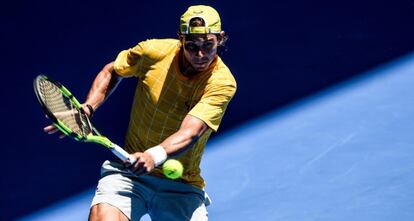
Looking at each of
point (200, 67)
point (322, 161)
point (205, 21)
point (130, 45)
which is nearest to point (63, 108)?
point (200, 67)

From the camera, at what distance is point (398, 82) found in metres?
8.30

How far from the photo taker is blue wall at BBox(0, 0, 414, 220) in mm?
7570

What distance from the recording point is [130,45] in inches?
324

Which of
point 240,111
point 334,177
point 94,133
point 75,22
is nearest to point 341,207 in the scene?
point 334,177

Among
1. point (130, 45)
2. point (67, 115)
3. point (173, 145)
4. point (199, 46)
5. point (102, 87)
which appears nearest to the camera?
point (173, 145)

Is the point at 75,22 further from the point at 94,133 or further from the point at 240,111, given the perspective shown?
the point at 94,133

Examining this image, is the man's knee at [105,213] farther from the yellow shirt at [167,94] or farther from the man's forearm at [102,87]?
the man's forearm at [102,87]

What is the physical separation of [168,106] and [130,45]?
245cm

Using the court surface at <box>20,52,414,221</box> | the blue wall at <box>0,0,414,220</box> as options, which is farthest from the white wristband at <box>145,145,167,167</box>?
the blue wall at <box>0,0,414,220</box>

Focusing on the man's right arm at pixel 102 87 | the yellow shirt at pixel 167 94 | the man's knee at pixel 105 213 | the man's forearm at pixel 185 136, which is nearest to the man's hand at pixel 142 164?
the man's forearm at pixel 185 136

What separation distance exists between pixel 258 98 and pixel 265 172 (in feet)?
2.86

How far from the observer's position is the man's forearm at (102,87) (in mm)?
5988

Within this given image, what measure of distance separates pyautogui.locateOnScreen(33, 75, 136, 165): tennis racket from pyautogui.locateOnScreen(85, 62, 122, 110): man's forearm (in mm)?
235

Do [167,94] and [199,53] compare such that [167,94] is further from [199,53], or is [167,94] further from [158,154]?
[158,154]
